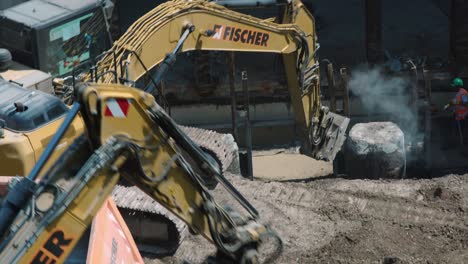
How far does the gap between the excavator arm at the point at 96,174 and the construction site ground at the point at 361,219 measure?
4.22 m

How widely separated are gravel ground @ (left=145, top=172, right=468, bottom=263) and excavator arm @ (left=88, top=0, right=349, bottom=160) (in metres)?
0.86

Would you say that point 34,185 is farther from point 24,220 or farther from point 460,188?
point 460,188

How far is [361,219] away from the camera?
39.2 feet

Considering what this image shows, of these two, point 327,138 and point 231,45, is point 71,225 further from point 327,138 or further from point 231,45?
point 327,138

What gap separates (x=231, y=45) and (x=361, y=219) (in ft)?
9.30

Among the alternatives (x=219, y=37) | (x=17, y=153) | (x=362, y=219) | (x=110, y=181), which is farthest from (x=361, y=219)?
(x=110, y=181)

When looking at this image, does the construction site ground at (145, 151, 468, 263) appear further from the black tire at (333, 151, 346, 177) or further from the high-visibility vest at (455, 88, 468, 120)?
the high-visibility vest at (455, 88, 468, 120)

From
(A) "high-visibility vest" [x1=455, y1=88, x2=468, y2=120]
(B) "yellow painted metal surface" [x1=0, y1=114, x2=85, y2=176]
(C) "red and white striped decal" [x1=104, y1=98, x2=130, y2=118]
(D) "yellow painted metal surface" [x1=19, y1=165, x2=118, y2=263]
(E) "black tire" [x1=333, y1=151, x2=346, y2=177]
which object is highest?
(C) "red and white striped decal" [x1=104, y1=98, x2=130, y2=118]

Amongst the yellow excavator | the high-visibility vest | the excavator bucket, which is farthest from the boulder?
the yellow excavator

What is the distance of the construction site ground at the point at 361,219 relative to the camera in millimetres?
10914

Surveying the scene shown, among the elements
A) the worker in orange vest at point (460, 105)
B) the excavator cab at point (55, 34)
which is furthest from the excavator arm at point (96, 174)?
the worker in orange vest at point (460, 105)

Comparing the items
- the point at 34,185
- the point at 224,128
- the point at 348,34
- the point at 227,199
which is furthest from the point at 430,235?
the point at 348,34

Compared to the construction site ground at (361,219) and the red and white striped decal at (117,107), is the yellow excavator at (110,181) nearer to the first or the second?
the red and white striped decal at (117,107)

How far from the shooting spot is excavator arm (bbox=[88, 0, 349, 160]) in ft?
36.0
